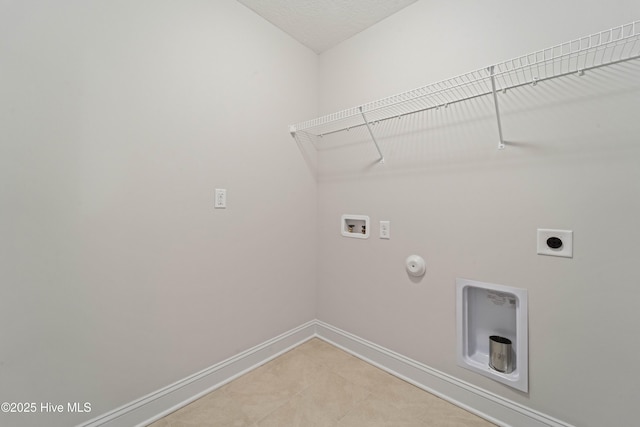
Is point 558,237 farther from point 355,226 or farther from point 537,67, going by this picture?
point 355,226

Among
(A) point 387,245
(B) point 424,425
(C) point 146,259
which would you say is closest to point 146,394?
(C) point 146,259

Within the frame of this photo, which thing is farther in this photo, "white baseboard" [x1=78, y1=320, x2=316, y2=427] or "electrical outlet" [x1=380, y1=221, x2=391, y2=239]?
"electrical outlet" [x1=380, y1=221, x2=391, y2=239]

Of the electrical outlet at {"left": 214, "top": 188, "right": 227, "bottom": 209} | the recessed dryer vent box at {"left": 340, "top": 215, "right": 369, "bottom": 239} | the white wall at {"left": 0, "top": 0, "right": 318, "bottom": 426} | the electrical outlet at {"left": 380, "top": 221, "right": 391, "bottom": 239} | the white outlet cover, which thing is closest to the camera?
the white wall at {"left": 0, "top": 0, "right": 318, "bottom": 426}

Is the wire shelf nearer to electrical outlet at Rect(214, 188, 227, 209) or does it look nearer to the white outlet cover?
the white outlet cover

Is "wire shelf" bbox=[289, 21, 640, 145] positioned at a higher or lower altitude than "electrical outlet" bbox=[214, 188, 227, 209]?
higher

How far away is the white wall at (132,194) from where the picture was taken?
3.52ft

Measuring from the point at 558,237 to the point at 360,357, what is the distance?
4.86ft

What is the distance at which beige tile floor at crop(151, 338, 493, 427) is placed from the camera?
4.56 ft

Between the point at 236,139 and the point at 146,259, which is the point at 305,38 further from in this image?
the point at 146,259

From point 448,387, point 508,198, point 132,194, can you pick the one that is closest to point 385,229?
point 508,198

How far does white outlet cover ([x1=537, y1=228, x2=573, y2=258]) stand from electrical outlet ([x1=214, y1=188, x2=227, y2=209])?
1768mm

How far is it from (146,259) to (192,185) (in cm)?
47

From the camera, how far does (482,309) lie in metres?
1.53

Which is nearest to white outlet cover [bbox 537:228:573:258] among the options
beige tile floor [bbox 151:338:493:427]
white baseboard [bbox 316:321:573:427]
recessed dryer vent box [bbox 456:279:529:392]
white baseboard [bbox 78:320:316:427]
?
recessed dryer vent box [bbox 456:279:529:392]
